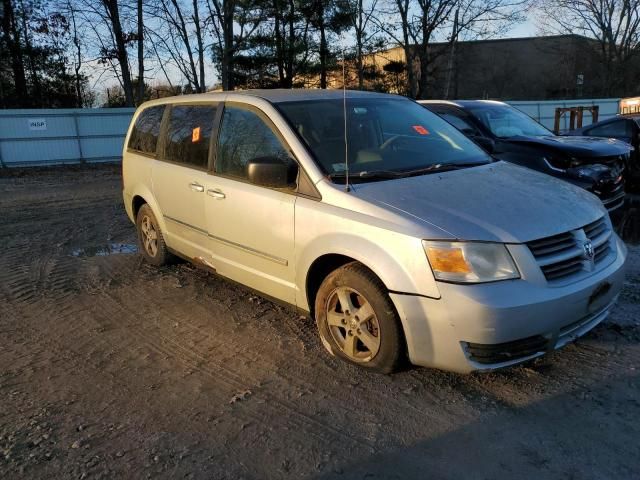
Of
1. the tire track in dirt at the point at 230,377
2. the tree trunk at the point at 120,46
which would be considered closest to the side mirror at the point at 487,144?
the tire track in dirt at the point at 230,377

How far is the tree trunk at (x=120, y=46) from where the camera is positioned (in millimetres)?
25062

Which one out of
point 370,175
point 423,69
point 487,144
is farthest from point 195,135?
point 423,69

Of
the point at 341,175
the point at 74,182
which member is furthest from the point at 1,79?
the point at 341,175

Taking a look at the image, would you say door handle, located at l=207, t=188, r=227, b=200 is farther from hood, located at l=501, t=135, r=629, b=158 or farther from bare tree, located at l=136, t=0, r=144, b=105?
bare tree, located at l=136, t=0, r=144, b=105

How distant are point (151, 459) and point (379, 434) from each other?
45.2 inches

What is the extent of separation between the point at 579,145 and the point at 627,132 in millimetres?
3731

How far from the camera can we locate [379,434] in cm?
284

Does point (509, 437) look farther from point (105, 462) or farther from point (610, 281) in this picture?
point (105, 462)

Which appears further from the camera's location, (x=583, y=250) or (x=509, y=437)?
(x=583, y=250)

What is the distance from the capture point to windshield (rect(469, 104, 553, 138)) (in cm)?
784

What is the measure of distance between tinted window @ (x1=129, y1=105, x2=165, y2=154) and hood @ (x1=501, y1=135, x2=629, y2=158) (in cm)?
456

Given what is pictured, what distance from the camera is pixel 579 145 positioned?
7008mm

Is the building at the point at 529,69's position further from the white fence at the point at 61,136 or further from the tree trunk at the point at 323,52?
the white fence at the point at 61,136

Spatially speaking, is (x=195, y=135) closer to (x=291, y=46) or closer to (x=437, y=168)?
(x=437, y=168)
